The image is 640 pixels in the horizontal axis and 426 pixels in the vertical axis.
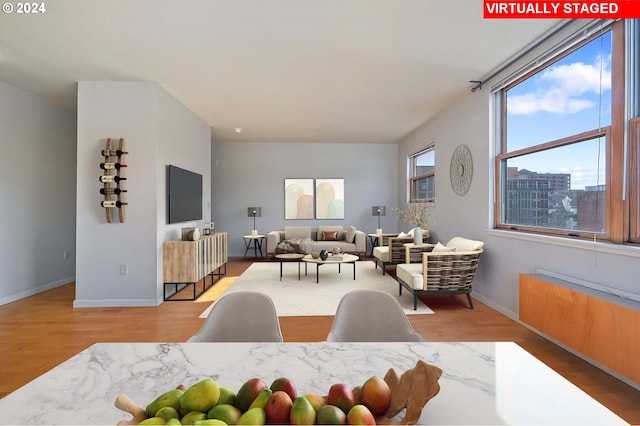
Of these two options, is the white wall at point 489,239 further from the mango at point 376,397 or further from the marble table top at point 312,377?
the mango at point 376,397

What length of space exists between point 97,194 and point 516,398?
4834mm

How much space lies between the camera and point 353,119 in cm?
605

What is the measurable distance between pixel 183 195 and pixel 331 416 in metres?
4.90

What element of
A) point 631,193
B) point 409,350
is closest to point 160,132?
point 409,350

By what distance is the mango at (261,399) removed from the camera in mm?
636

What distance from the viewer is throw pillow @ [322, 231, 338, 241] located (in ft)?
Result: 25.4

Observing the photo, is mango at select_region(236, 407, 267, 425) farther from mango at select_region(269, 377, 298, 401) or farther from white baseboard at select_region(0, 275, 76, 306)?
white baseboard at select_region(0, 275, 76, 306)

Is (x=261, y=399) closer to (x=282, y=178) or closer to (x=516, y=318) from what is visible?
(x=516, y=318)

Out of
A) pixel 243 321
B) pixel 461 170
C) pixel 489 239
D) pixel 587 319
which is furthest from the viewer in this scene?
pixel 461 170

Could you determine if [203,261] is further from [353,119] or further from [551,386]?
[551,386]

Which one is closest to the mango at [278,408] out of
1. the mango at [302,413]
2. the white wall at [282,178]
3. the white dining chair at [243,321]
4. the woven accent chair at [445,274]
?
the mango at [302,413]

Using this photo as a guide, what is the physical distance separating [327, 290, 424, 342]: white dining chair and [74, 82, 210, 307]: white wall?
11.2 feet

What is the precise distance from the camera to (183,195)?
493cm

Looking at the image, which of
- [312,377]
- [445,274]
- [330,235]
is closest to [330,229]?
[330,235]
